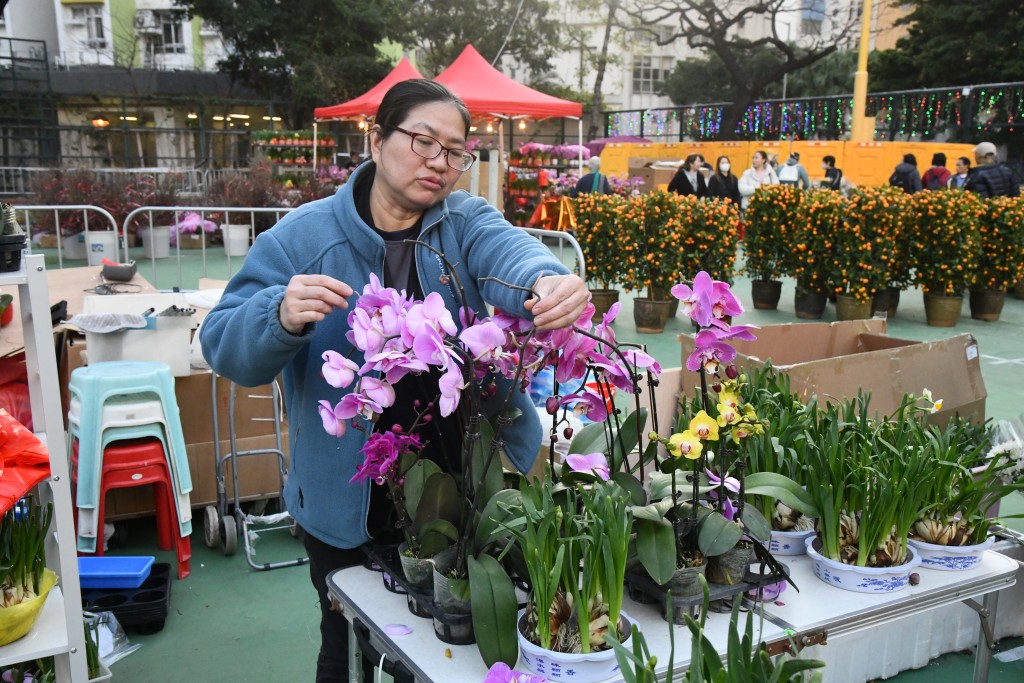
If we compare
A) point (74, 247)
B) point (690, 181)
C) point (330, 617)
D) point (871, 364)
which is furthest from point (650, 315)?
point (74, 247)

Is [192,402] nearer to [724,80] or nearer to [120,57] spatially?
[120,57]

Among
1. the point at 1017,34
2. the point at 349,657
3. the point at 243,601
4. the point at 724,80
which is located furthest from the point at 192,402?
the point at 724,80

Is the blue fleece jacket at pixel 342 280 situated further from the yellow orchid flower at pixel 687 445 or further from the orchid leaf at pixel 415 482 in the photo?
the yellow orchid flower at pixel 687 445

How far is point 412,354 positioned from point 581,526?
0.40 m

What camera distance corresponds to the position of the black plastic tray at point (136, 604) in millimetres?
2816

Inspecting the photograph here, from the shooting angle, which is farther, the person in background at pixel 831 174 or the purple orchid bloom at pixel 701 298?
the person in background at pixel 831 174

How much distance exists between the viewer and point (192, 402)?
12.1 ft

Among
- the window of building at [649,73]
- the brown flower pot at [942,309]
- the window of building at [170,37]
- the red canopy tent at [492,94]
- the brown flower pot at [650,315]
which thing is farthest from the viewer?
the window of building at [649,73]

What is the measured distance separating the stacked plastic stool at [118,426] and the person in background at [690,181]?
7750mm

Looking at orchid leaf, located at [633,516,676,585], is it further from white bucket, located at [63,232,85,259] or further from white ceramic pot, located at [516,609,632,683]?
white bucket, located at [63,232,85,259]

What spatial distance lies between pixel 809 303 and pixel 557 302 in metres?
7.26

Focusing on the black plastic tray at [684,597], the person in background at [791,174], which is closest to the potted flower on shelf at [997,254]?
the person in background at [791,174]

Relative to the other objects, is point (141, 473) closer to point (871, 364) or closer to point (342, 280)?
point (342, 280)

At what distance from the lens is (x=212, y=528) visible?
3512 mm
